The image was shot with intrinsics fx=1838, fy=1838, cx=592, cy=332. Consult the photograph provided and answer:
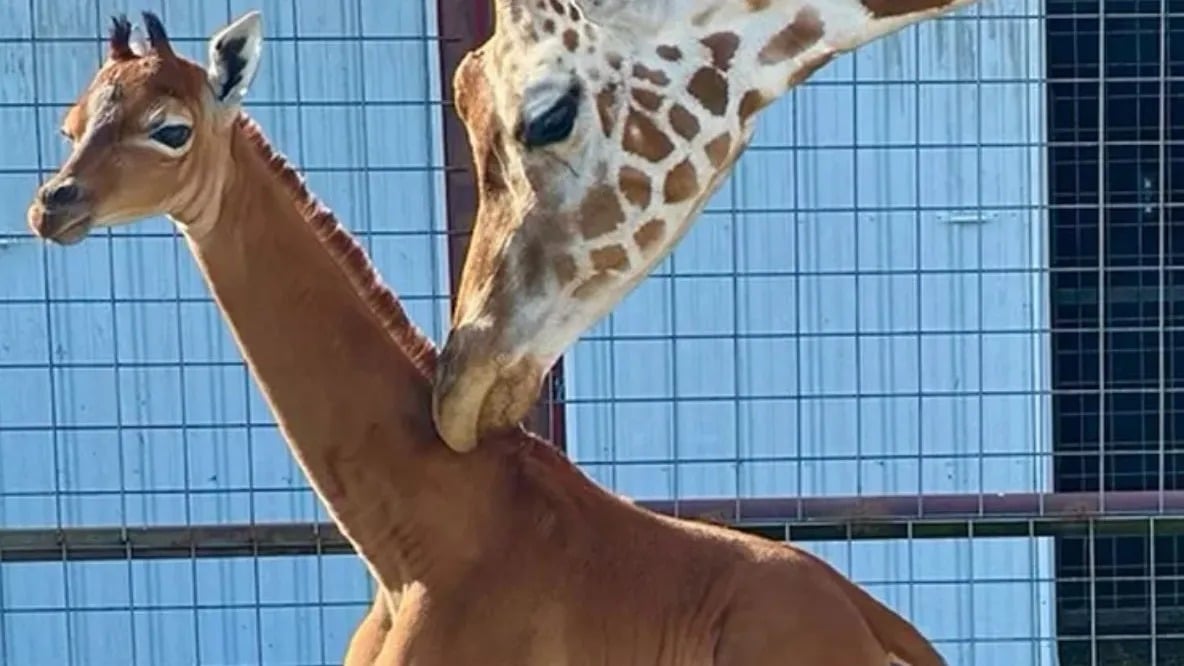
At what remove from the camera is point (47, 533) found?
3230 mm

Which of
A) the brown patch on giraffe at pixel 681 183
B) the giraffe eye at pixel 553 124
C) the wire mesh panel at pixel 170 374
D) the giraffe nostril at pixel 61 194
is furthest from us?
the wire mesh panel at pixel 170 374

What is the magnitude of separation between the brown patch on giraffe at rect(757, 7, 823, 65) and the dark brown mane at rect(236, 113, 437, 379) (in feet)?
2.05

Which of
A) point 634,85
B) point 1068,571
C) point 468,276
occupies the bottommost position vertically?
point 1068,571

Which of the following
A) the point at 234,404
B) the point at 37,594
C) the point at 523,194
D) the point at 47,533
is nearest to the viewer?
the point at 523,194

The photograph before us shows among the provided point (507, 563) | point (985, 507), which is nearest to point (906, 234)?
point (985, 507)

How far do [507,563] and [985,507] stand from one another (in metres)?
1.31

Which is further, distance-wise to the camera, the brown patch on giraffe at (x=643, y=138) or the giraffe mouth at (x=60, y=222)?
the giraffe mouth at (x=60, y=222)

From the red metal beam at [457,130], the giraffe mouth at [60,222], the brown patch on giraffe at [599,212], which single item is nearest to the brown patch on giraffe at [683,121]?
the brown patch on giraffe at [599,212]

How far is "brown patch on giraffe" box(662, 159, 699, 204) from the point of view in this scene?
204 cm

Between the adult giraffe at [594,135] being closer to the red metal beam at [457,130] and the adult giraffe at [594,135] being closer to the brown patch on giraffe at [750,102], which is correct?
the brown patch on giraffe at [750,102]

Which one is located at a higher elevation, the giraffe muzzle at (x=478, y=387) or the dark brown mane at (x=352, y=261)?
→ the dark brown mane at (x=352, y=261)

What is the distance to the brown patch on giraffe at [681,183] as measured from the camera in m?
2.04

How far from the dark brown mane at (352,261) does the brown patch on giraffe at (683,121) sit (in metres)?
0.52

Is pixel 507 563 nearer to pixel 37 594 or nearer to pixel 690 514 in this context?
pixel 690 514
